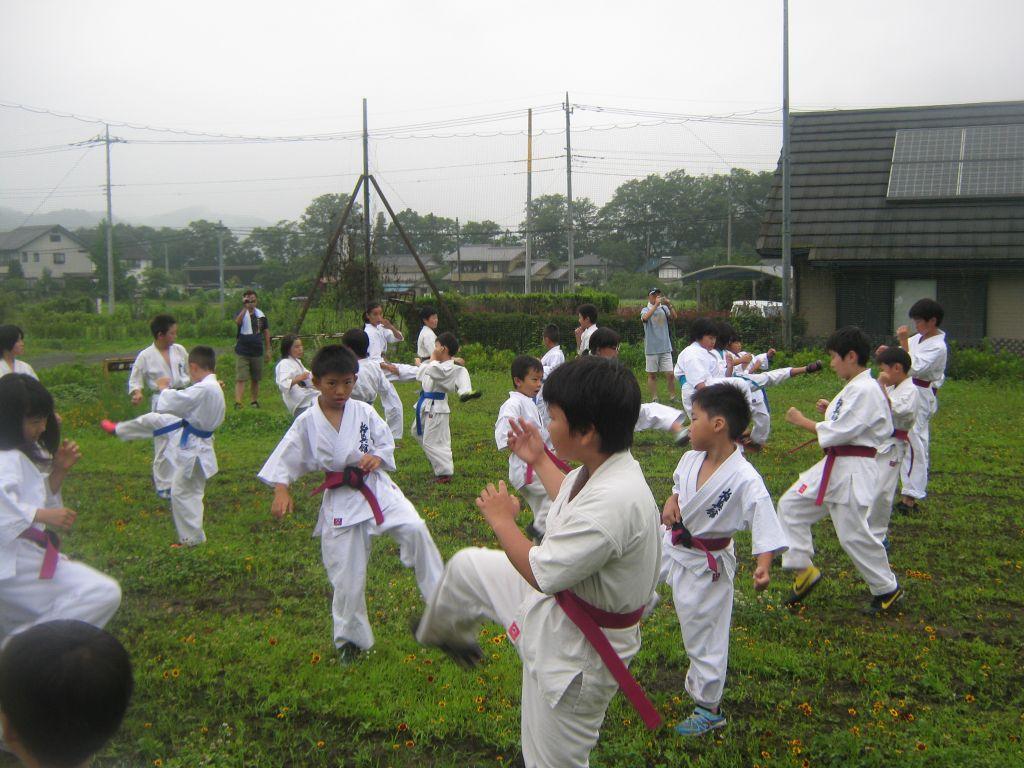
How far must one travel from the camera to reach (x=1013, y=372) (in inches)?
587

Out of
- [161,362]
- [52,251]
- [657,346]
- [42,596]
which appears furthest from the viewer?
[52,251]

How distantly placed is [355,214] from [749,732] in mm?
15825

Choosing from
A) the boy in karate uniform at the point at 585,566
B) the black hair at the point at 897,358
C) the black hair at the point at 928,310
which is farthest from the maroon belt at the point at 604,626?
the black hair at the point at 928,310

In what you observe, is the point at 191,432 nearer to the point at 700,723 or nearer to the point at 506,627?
the point at 506,627

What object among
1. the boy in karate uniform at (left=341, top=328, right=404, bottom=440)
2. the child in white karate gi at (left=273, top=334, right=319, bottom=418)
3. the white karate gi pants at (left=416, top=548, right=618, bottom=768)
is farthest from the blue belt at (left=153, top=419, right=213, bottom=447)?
the white karate gi pants at (left=416, top=548, right=618, bottom=768)

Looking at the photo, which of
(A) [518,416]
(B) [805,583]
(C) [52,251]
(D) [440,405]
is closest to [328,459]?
(A) [518,416]

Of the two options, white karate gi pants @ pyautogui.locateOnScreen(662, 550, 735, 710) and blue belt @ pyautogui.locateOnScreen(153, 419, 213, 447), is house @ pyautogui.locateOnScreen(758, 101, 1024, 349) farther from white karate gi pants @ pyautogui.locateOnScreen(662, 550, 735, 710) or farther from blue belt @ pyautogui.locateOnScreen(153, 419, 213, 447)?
white karate gi pants @ pyautogui.locateOnScreen(662, 550, 735, 710)

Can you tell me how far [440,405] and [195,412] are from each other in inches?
117

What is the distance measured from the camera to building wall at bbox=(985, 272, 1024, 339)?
16.1 metres

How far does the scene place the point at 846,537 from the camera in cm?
536

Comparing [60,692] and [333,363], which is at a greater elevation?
[333,363]

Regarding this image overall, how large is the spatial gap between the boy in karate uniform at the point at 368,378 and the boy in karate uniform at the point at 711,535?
407 centimetres

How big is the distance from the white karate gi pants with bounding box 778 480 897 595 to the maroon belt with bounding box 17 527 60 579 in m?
4.02

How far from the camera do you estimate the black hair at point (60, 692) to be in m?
1.99
